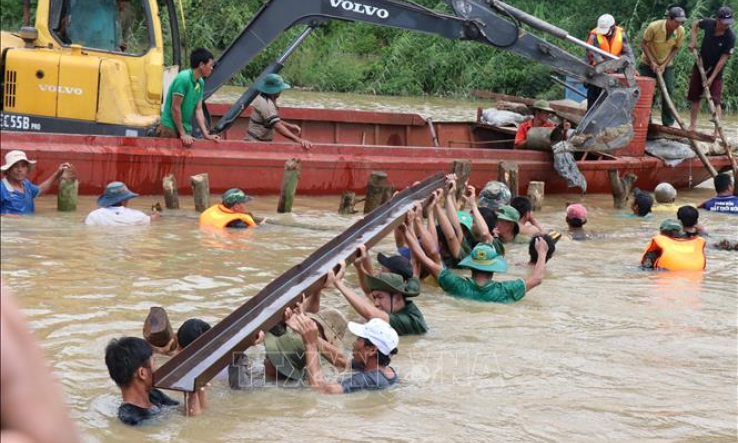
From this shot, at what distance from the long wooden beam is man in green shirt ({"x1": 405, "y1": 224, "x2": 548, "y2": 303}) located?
1044 mm

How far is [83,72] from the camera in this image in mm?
12641

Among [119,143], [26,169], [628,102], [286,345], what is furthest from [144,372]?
[628,102]

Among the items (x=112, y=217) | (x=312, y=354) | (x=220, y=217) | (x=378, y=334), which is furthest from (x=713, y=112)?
(x=312, y=354)

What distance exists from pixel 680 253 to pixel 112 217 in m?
5.35

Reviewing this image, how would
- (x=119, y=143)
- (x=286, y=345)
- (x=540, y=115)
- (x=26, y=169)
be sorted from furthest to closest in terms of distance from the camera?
(x=540, y=115), (x=119, y=143), (x=26, y=169), (x=286, y=345)

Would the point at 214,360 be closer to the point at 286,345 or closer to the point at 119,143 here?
the point at 286,345

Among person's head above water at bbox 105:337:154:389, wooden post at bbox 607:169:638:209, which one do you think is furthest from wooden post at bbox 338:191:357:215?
person's head above water at bbox 105:337:154:389

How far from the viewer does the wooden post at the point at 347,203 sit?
→ 1284 cm

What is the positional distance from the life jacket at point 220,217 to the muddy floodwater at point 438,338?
0.45ft

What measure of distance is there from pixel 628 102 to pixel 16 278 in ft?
28.6

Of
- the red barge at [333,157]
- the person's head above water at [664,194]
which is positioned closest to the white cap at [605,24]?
the red barge at [333,157]

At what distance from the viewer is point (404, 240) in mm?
9438

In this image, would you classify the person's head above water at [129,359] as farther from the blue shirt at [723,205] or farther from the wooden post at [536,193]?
the blue shirt at [723,205]

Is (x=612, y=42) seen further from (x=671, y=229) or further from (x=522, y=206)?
(x=671, y=229)
